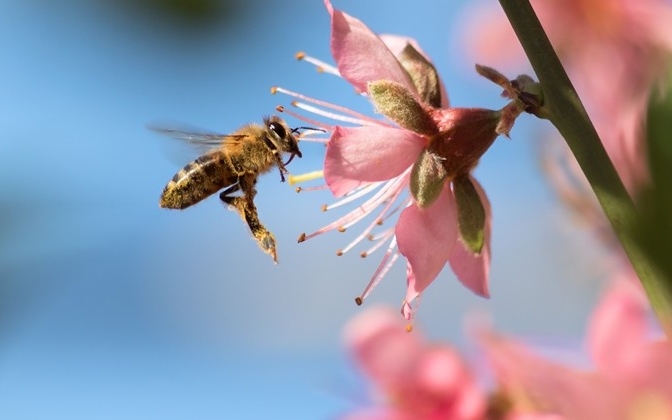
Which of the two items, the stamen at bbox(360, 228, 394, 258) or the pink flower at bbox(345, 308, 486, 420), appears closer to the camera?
the stamen at bbox(360, 228, 394, 258)

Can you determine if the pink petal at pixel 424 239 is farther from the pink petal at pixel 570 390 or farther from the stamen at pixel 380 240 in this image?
the pink petal at pixel 570 390

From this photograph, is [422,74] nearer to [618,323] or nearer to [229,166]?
[618,323]

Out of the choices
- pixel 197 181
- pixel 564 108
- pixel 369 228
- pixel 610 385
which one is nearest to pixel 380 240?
pixel 369 228

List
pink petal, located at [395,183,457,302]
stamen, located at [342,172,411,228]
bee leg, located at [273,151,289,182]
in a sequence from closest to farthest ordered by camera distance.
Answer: pink petal, located at [395,183,457,302] → stamen, located at [342,172,411,228] → bee leg, located at [273,151,289,182]

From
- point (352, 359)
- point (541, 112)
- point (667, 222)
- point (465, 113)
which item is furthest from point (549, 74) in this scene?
point (352, 359)

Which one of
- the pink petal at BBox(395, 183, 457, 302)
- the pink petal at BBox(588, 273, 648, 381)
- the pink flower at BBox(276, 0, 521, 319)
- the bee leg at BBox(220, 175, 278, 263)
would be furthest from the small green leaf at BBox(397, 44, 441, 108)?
the bee leg at BBox(220, 175, 278, 263)

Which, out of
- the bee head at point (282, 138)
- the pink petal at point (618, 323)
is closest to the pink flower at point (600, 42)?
the pink petal at point (618, 323)

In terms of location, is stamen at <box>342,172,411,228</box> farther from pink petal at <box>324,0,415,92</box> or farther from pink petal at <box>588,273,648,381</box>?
pink petal at <box>588,273,648,381</box>
